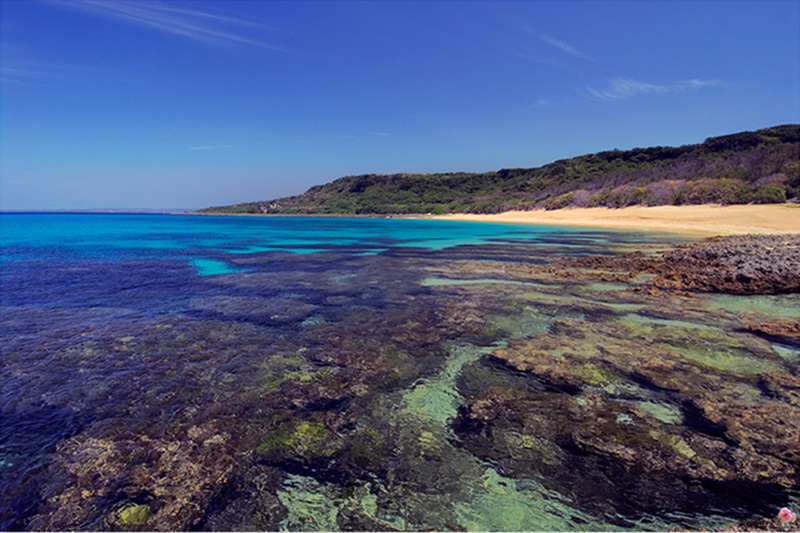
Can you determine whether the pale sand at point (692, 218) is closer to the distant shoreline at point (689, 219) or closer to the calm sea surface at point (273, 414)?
the distant shoreline at point (689, 219)

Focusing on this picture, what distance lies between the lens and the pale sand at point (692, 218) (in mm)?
28195

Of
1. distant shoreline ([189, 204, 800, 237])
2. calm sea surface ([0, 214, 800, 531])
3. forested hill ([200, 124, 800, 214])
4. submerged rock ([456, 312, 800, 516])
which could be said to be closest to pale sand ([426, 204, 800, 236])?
distant shoreline ([189, 204, 800, 237])

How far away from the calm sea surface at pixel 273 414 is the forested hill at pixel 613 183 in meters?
42.6

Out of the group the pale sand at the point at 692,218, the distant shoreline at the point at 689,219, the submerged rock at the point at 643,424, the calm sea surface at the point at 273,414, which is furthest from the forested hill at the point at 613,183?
the submerged rock at the point at 643,424

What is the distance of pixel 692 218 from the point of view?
36.9m

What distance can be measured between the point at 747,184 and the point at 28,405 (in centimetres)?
5595

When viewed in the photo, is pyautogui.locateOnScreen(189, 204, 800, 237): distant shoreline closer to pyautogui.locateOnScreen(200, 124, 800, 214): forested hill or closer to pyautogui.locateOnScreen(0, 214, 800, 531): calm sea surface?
pyautogui.locateOnScreen(200, 124, 800, 214): forested hill

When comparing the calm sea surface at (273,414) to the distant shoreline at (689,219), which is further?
the distant shoreline at (689,219)

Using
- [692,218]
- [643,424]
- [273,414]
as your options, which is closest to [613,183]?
[692,218]

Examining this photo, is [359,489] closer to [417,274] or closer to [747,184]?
[417,274]

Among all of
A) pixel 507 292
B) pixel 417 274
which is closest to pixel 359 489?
pixel 507 292

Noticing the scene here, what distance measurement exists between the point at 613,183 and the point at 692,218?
25.8 meters

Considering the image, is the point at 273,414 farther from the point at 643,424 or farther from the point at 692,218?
the point at 692,218

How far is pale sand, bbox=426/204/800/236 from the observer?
28195 mm
